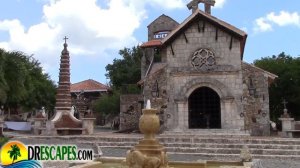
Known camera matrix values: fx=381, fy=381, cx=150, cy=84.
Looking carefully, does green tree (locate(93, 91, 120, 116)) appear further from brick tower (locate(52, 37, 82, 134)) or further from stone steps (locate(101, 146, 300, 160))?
stone steps (locate(101, 146, 300, 160))

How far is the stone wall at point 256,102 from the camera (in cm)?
2261

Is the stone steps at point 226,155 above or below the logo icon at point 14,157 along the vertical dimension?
below

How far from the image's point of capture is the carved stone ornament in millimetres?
23344

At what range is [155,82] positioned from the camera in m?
24.6

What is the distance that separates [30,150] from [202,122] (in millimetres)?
13979

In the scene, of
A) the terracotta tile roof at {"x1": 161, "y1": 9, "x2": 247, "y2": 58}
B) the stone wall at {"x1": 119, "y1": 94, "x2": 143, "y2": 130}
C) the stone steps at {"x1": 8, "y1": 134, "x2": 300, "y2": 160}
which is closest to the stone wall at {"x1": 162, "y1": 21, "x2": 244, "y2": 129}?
the terracotta tile roof at {"x1": 161, "y1": 9, "x2": 247, "y2": 58}

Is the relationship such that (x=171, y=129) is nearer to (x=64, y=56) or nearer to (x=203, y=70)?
(x=203, y=70)

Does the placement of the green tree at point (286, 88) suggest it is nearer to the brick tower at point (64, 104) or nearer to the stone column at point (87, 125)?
the stone column at point (87, 125)

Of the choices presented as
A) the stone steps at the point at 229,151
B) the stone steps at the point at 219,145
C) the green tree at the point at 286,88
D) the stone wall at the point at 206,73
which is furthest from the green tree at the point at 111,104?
the stone steps at the point at 229,151

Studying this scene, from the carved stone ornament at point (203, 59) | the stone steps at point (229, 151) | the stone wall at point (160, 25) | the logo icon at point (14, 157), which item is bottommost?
the stone steps at point (229, 151)

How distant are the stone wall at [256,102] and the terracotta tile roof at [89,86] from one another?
34.2 m

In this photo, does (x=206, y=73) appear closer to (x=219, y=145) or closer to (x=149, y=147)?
(x=219, y=145)

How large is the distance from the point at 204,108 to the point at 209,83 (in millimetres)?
1711

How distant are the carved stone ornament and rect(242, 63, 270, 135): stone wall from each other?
86.8 inches
